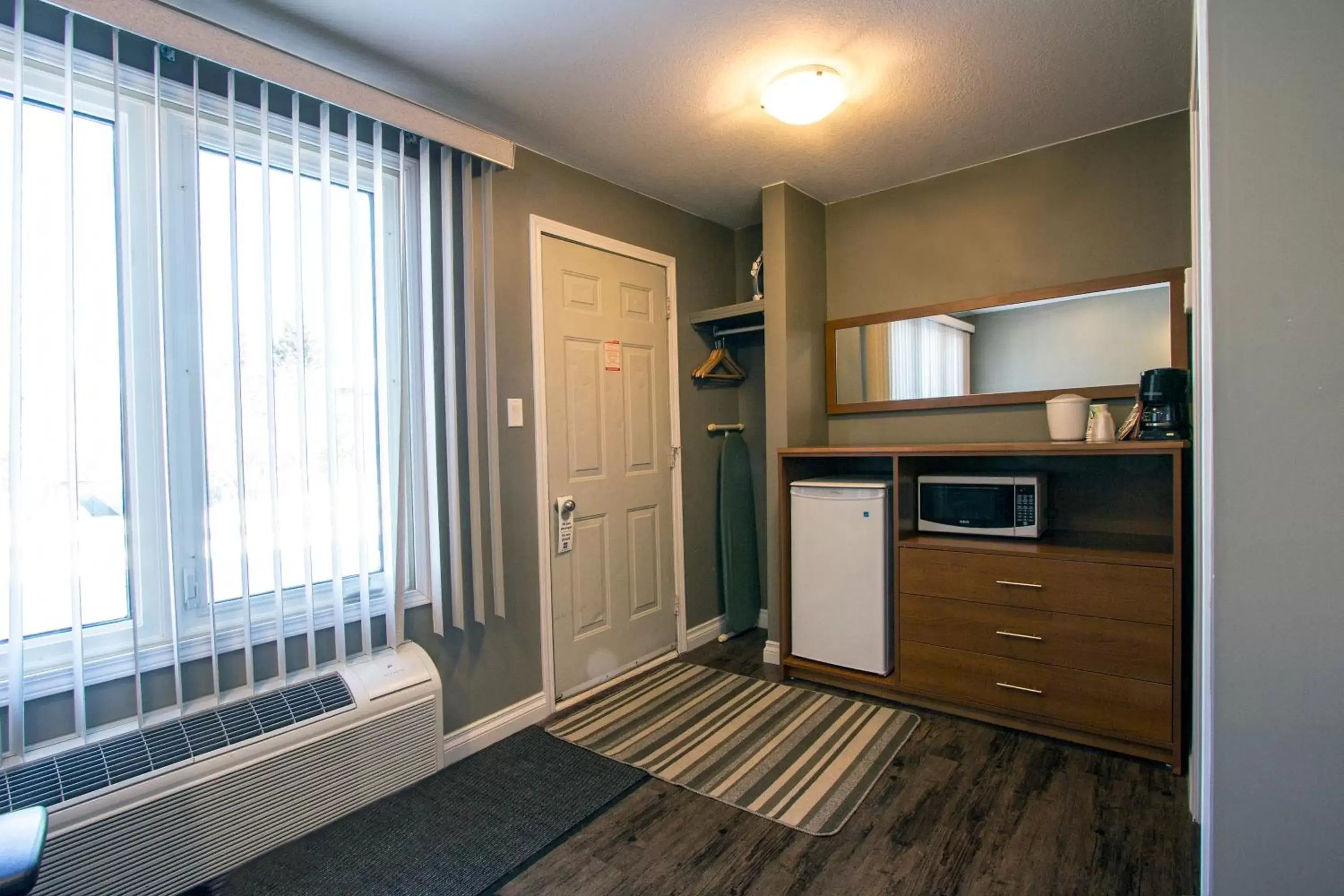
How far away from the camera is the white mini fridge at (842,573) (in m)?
2.60

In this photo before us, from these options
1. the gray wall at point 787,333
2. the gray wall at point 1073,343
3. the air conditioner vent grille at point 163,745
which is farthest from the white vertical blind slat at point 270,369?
the gray wall at point 1073,343

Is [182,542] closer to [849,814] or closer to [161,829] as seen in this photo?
[161,829]

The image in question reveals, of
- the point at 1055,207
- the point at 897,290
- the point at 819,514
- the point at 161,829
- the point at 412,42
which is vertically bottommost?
the point at 161,829

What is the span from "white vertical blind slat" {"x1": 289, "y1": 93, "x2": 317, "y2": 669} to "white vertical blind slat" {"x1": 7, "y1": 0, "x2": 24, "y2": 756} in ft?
1.88

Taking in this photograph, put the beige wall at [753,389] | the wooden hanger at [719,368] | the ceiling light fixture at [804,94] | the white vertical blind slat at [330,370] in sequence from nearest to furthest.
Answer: the white vertical blind slat at [330,370], the ceiling light fixture at [804,94], the wooden hanger at [719,368], the beige wall at [753,389]

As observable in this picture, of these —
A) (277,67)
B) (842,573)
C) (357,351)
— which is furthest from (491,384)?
(842,573)

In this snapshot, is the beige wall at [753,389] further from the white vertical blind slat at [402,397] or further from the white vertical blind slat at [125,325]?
the white vertical blind slat at [125,325]

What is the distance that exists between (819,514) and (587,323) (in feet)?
4.46

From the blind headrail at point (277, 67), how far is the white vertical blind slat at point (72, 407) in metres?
0.13

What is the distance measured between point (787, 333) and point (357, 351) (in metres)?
1.90

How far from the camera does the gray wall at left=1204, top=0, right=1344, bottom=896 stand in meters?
0.92

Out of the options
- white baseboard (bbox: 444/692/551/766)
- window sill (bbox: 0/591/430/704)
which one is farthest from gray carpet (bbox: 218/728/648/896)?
window sill (bbox: 0/591/430/704)

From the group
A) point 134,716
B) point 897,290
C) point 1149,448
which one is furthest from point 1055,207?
point 134,716

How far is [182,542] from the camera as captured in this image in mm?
1675
